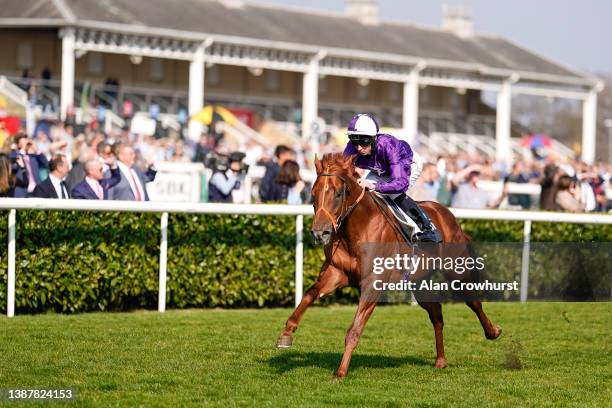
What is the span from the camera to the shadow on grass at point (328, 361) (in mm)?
7949

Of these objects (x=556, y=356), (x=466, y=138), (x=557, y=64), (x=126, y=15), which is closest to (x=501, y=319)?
(x=556, y=356)

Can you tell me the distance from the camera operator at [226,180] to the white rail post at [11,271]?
3.50 m

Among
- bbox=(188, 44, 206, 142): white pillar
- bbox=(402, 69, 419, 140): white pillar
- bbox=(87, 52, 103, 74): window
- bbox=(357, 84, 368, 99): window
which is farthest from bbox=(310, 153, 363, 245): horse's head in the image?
bbox=(357, 84, 368, 99): window

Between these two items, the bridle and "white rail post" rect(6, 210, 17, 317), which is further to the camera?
"white rail post" rect(6, 210, 17, 317)

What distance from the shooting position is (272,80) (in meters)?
40.8

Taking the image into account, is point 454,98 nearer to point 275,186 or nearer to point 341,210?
point 275,186

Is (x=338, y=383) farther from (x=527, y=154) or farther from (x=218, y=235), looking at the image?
(x=527, y=154)

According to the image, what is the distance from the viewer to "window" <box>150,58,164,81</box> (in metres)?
36.8

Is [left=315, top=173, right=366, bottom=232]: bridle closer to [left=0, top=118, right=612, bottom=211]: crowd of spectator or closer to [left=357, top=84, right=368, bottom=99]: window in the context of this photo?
[left=0, top=118, right=612, bottom=211]: crowd of spectator

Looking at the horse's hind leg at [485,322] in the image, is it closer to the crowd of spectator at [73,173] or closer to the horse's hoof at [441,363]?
the horse's hoof at [441,363]

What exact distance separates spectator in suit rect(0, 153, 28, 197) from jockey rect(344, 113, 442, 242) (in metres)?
4.11

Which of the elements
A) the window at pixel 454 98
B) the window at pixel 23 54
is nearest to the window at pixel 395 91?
the window at pixel 454 98

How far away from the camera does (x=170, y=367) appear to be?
7.66m

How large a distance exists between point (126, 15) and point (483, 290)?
25.5m
